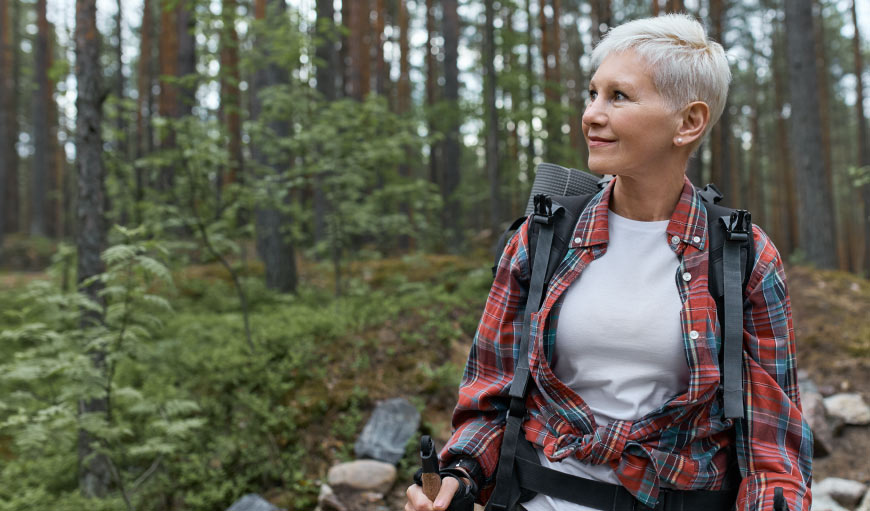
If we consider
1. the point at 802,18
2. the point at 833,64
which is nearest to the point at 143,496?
the point at 802,18

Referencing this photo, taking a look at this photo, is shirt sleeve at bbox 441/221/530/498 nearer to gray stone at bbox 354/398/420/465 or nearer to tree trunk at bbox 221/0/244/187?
gray stone at bbox 354/398/420/465

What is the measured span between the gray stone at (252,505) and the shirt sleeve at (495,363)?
3449 mm

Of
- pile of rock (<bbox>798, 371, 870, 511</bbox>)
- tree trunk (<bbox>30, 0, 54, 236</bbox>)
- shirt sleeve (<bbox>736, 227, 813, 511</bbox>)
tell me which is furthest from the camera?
tree trunk (<bbox>30, 0, 54, 236</bbox>)

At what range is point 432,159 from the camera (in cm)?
1764

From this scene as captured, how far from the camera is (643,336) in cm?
153

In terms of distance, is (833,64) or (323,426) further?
(833,64)

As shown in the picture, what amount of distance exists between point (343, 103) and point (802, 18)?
29.8 feet

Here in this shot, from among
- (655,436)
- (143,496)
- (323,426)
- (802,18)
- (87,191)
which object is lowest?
(143,496)

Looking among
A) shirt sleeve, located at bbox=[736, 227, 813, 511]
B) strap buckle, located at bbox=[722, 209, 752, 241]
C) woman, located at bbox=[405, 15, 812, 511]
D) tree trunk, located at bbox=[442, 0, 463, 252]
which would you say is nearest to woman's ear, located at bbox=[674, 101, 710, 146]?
woman, located at bbox=[405, 15, 812, 511]

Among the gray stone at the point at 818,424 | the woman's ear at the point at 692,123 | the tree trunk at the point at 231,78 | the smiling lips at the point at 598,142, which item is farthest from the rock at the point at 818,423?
the tree trunk at the point at 231,78

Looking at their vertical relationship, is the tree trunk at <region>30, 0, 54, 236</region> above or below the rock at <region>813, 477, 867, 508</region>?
above

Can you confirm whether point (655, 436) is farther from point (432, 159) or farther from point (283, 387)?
point (432, 159)

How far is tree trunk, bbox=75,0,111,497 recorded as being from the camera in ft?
15.6

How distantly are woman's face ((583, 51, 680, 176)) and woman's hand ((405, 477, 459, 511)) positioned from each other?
90cm
